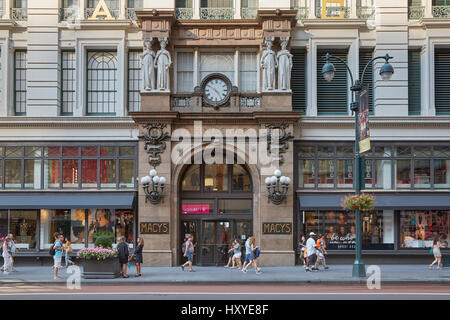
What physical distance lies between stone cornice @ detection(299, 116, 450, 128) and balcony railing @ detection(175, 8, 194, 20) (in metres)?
7.86

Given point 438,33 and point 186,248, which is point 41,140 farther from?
point 438,33

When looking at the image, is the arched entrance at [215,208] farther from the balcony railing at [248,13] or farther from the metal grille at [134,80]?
the balcony railing at [248,13]

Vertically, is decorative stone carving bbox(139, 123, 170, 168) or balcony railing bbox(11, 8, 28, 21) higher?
balcony railing bbox(11, 8, 28, 21)

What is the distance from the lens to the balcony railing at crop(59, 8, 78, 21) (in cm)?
2766

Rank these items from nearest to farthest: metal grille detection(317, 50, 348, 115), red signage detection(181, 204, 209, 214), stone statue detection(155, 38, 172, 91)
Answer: stone statue detection(155, 38, 172, 91)
red signage detection(181, 204, 209, 214)
metal grille detection(317, 50, 348, 115)

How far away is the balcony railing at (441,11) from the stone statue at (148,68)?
14593mm

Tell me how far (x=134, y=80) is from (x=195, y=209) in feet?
24.4

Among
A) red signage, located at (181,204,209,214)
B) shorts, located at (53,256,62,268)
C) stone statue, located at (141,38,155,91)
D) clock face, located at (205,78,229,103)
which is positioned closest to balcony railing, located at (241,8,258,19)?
clock face, located at (205,78,229,103)

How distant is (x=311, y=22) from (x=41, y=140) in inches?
588

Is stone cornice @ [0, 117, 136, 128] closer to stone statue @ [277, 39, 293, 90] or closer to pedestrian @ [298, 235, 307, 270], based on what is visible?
stone statue @ [277, 39, 293, 90]

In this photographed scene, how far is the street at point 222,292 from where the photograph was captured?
15.8 m

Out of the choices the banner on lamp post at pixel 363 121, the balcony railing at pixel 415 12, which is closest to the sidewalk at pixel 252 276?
the banner on lamp post at pixel 363 121

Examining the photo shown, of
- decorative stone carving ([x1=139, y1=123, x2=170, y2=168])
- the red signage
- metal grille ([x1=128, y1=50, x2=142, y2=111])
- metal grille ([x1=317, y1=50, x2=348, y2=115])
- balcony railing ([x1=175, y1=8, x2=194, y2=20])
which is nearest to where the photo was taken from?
decorative stone carving ([x1=139, y1=123, x2=170, y2=168])

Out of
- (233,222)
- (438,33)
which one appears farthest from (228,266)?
(438,33)
